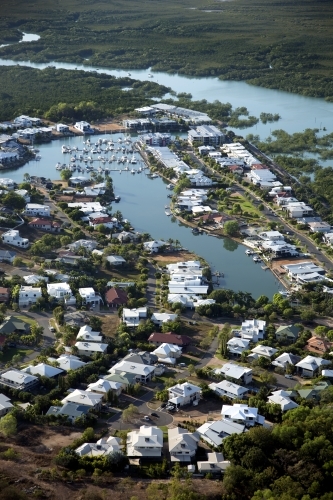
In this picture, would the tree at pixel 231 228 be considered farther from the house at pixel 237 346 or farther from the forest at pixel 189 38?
the forest at pixel 189 38

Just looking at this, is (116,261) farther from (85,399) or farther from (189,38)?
(189,38)

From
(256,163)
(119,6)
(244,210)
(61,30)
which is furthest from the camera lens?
(119,6)

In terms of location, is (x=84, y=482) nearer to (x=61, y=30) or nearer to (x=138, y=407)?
(x=138, y=407)

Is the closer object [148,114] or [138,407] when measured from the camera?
[138,407]

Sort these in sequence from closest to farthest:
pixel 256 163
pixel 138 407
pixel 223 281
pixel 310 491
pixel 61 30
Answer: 1. pixel 310 491
2. pixel 138 407
3. pixel 223 281
4. pixel 256 163
5. pixel 61 30

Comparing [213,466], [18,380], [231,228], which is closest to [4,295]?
[18,380]

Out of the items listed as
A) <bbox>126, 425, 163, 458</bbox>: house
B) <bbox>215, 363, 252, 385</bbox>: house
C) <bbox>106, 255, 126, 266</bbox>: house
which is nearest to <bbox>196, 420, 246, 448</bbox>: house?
<bbox>126, 425, 163, 458</bbox>: house

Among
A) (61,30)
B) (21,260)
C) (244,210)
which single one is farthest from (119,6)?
(21,260)
